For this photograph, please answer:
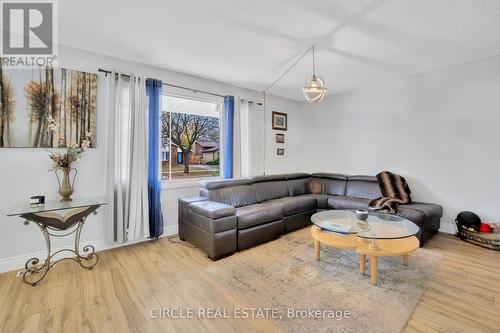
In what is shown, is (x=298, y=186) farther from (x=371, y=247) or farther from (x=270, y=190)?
(x=371, y=247)

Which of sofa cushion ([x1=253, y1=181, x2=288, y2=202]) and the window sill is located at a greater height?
the window sill

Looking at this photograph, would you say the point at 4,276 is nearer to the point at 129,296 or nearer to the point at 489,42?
the point at 129,296

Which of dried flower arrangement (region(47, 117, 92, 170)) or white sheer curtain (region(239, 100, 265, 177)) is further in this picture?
white sheer curtain (region(239, 100, 265, 177))

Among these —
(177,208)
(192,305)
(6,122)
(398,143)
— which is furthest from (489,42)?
(6,122)

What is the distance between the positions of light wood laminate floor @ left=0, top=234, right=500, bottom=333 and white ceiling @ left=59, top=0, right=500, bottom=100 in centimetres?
262

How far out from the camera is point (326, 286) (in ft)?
7.13

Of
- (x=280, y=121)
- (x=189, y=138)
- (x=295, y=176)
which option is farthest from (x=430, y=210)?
(x=189, y=138)

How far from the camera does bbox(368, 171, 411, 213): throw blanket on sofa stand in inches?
134

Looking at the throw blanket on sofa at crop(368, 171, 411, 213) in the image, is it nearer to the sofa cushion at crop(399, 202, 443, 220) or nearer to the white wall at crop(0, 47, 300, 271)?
the sofa cushion at crop(399, 202, 443, 220)

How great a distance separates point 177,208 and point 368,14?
3.58 metres

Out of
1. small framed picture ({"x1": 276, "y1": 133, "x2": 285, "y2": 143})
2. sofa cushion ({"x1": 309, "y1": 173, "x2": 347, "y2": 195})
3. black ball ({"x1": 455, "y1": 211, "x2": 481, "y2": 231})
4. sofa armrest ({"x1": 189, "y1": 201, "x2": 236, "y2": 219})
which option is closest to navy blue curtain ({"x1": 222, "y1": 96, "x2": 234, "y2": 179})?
sofa armrest ({"x1": 189, "y1": 201, "x2": 236, "y2": 219})

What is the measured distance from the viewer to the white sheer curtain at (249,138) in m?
4.55

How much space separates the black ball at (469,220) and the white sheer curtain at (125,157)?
4.63m

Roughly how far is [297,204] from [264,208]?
78 centimetres
